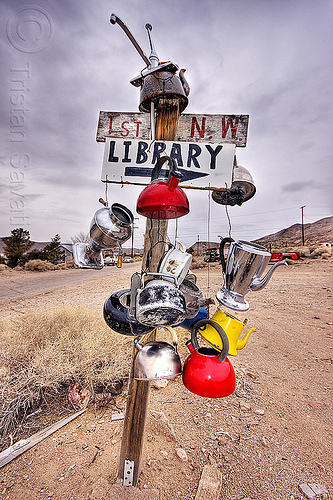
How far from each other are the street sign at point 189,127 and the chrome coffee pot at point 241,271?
71 centimetres

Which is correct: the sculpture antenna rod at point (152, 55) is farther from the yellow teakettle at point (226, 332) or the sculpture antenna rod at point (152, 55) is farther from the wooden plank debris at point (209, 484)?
the wooden plank debris at point (209, 484)

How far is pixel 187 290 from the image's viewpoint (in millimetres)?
1360

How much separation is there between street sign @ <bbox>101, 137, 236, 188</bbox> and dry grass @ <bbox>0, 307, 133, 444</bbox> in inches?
87.3

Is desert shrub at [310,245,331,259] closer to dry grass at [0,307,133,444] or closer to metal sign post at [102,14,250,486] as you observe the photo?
dry grass at [0,307,133,444]

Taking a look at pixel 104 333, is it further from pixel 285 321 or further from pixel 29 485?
pixel 285 321

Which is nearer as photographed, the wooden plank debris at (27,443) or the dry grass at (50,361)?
the wooden plank debris at (27,443)

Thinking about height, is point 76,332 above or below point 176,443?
above

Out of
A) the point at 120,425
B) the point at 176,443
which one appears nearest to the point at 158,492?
the point at 176,443

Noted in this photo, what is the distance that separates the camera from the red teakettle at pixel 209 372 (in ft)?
3.62

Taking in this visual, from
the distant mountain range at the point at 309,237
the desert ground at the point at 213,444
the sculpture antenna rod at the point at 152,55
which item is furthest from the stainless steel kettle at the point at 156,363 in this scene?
the distant mountain range at the point at 309,237

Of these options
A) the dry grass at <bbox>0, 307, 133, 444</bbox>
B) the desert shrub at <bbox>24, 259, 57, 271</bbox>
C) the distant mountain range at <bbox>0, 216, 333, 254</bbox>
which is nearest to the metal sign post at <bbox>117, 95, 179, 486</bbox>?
the dry grass at <bbox>0, 307, 133, 444</bbox>

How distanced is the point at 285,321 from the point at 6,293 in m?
8.14

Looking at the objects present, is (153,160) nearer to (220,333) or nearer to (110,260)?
(110,260)

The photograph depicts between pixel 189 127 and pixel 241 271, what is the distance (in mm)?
971
